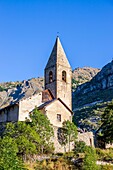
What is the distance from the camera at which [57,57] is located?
165 ft

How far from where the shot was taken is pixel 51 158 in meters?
35.2

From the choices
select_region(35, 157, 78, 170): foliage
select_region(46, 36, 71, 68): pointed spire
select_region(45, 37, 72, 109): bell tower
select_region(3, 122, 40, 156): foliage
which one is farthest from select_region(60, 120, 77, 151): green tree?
select_region(46, 36, 71, 68): pointed spire

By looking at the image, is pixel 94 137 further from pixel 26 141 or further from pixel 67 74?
pixel 26 141

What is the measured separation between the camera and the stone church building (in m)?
43.8

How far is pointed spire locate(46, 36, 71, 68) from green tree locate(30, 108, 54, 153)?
472 inches

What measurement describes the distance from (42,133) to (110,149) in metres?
9.77

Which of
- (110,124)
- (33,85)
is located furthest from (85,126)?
(33,85)

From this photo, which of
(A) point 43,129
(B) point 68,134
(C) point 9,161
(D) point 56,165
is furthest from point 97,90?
(C) point 9,161

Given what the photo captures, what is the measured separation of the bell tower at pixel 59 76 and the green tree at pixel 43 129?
29.1ft

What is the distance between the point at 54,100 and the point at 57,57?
761 centimetres

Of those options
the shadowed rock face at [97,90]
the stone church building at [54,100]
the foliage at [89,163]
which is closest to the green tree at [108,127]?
the stone church building at [54,100]

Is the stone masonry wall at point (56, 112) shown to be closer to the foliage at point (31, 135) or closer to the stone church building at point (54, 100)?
the stone church building at point (54, 100)

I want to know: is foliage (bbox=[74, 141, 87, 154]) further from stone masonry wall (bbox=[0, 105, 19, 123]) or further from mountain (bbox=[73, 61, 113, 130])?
mountain (bbox=[73, 61, 113, 130])

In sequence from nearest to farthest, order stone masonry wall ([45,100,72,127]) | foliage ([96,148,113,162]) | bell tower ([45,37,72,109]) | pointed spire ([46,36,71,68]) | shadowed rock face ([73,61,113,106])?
foliage ([96,148,113,162]) → stone masonry wall ([45,100,72,127]) → bell tower ([45,37,72,109]) → pointed spire ([46,36,71,68]) → shadowed rock face ([73,61,113,106])
